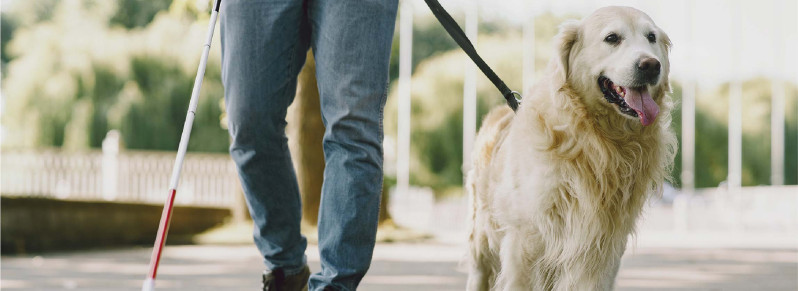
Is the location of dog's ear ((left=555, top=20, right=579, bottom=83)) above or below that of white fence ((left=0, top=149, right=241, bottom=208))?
above

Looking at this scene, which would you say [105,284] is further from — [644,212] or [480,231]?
[644,212]

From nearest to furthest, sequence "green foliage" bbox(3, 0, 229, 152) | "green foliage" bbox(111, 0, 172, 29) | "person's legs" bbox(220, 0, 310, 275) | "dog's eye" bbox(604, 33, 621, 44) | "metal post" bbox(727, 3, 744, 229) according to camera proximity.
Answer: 1. "person's legs" bbox(220, 0, 310, 275)
2. "dog's eye" bbox(604, 33, 621, 44)
3. "green foliage" bbox(3, 0, 229, 152)
4. "green foliage" bbox(111, 0, 172, 29)
5. "metal post" bbox(727, 3, 744, 229)

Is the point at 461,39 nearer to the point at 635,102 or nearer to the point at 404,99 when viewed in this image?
the point at 635,102

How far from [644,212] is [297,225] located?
4.01 ft

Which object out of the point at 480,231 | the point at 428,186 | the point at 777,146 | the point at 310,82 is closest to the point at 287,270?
the point at 480,231

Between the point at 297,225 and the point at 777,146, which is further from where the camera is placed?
the point at 777,146

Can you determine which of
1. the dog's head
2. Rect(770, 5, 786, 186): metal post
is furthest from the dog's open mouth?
Rect(770, 5, 786, 186): metal post

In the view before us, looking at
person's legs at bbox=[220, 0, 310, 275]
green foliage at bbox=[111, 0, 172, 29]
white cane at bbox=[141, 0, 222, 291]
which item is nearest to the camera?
white cane at bbox=[141, 0, 222, 291]

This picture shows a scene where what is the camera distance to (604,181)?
292 cm

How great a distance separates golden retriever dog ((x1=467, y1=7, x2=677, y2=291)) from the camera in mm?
2889

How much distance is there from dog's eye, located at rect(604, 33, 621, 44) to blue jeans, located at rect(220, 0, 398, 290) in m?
0.75

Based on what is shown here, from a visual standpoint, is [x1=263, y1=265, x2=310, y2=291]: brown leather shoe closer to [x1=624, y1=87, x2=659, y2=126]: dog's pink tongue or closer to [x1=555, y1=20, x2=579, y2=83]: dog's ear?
[x1=555, y1=20, x2=579, y2=83]: dog's ear

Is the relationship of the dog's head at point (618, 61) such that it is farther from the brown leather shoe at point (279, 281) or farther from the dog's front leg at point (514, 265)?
the brown leather shoe at point (279, 281)

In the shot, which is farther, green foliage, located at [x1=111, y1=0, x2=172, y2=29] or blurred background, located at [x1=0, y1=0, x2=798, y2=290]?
green foliage, located at [x1=111, y1=0, x2=172, y2=29]
